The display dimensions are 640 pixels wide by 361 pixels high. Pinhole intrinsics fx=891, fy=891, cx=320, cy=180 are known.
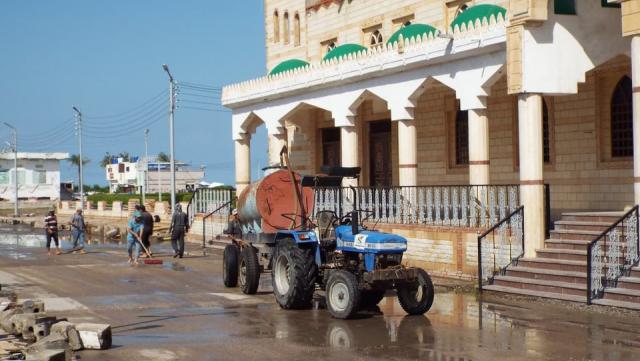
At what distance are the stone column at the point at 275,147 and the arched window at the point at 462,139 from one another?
6.52 m

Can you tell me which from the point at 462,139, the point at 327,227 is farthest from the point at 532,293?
the point at 462,139

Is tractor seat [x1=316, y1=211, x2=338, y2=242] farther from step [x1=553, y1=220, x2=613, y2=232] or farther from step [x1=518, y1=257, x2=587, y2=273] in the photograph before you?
step [x1=553, y1=220, x2=613, y2=232]

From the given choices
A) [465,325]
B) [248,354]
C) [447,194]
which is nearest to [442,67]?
[447,194]

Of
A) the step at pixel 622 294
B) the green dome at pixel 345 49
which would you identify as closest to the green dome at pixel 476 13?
the green dome at pixel 345 49

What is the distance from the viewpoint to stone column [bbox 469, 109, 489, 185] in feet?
65.1

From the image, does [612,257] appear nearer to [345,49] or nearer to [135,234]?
[135,234]

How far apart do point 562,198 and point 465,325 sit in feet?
32.1

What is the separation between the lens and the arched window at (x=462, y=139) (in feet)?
85.8

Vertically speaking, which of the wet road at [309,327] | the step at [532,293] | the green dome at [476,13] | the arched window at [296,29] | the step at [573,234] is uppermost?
the arched window at [296,29]

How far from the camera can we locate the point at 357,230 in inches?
559

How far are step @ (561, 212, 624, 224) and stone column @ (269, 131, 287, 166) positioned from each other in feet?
44.8

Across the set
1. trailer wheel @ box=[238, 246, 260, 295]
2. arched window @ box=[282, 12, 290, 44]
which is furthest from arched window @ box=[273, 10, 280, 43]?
trailer wheel @ box=[238, 246, 260, 295]

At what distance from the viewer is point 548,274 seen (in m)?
16.4

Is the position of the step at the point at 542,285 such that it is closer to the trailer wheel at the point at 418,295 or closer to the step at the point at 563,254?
the step at the point at 563,254
